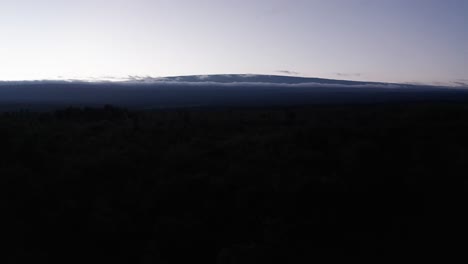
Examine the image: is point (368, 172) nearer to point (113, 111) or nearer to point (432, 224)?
point (432, 224)

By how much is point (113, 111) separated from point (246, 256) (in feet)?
110

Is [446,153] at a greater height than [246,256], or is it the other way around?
[446,153]

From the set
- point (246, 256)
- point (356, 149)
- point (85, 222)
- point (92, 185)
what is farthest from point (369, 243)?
point (92, 185)

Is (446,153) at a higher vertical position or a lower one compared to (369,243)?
higher

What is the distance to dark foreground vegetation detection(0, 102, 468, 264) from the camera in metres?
10.8

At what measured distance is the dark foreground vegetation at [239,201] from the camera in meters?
10.8

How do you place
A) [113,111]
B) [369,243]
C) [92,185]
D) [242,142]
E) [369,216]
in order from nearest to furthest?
[369,243] < [369,216] < [92,185] < [242,142] < [113,111]

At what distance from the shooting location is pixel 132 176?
48.9 ft

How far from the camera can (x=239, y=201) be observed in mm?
12609

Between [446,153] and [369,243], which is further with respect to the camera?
[446,153]

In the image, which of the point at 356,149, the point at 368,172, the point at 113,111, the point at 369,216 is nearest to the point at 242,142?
the point at 356,149

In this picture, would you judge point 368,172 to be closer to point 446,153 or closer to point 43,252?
point 446,153

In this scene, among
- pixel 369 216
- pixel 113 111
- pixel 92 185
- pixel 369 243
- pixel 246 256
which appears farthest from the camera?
pixel 113 111

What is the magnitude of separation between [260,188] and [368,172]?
3.04 meters
